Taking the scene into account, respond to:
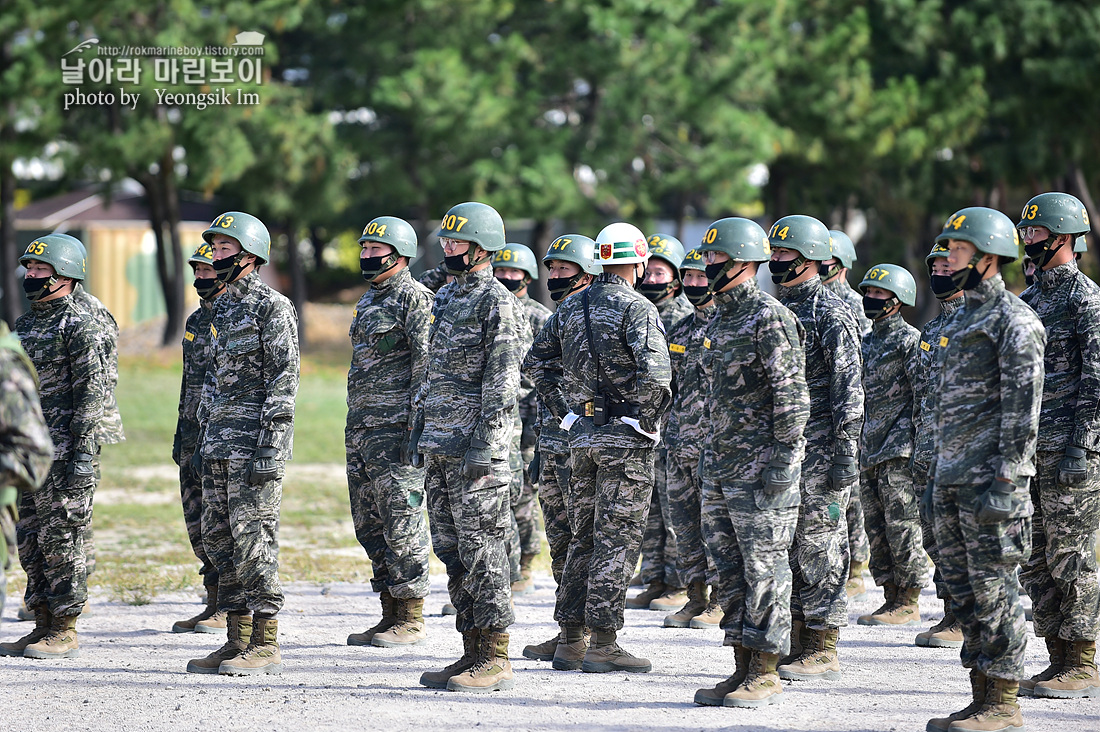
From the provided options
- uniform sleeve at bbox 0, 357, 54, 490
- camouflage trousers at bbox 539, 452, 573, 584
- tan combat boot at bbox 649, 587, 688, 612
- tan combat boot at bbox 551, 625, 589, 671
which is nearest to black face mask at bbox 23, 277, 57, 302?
uniform sleeve at bbox 0, 357, 54, 490

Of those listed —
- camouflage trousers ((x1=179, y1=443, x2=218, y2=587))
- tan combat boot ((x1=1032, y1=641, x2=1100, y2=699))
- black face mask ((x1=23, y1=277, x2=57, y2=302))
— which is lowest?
tan combat boot ((x1=1032, y1=641, x2=1100, y2=699))

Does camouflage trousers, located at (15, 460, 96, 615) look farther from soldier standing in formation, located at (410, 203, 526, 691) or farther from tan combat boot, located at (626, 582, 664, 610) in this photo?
tan combat boot, located at (626, 582, 664, 610)

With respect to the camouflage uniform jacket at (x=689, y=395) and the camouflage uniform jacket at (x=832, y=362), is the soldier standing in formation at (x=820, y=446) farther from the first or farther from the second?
the camouflage uniform jacket at (x=689, y=395)

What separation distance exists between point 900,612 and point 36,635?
19.9ft

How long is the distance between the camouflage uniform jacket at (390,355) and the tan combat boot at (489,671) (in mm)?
1708

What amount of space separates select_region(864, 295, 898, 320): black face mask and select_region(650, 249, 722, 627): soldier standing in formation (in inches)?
49.1

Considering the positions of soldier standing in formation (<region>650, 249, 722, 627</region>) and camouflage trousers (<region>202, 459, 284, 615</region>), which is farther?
soldier standing in formation (<region>650, 249, 722, 627</region>)

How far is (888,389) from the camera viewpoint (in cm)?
939

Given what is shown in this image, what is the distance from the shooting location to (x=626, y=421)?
7398 mm

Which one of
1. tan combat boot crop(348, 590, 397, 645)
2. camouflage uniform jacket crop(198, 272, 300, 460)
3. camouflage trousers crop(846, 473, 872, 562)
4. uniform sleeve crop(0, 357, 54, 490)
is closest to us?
uniform sleeve crop(0, 357, 54, 490)

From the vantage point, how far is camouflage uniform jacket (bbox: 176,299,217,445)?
8898 mm

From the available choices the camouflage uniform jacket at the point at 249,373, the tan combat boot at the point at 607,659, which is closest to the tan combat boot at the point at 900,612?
the tan combat boot at the point at 607,659

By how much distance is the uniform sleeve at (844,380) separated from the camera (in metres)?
7.82

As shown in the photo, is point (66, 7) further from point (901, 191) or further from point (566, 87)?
point (901, 191)
